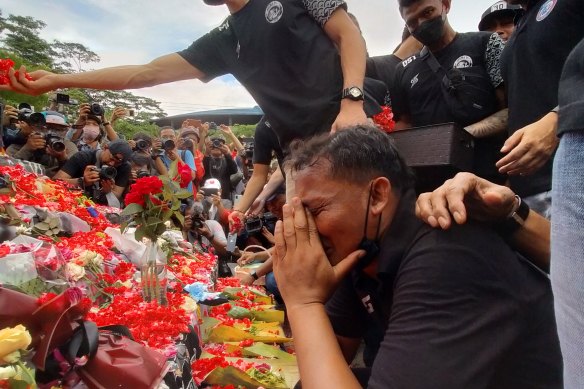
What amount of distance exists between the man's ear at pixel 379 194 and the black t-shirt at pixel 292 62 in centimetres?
78

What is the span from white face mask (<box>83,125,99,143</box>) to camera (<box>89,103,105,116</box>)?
0.19m

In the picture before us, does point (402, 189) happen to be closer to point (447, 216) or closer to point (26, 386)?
point (447, 216)

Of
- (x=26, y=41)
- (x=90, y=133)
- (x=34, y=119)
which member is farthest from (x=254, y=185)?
(x=26, y=41)

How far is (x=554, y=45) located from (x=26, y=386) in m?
1.90

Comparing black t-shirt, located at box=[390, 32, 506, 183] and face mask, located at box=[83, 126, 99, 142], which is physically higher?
black t-shirt, located at box=[390, 32, 506, 183]

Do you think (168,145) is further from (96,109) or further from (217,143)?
(217,143)

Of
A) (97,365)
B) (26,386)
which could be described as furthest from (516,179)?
(26,386)

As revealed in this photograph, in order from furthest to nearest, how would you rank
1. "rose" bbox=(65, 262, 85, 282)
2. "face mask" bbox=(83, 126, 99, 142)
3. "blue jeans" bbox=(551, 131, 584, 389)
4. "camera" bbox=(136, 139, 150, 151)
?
"face mask" bbox=(83, 126, 99, 142) → "camera" bbox=(136, 139, 150, 151) → "rose" bbox=(65, 262, 85, 282) → "blue jeans" bbox=(551, 131, 584, 389)

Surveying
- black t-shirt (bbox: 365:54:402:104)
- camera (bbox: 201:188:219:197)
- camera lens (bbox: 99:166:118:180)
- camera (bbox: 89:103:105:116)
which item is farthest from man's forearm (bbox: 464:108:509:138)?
camera (bbox: 89:103:105:116)

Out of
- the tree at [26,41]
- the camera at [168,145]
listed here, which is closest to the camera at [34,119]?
the camera at [168,145]

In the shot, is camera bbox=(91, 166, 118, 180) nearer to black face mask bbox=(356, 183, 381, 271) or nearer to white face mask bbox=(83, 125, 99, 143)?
white face mask bbox=(83, 125, 99, 143)

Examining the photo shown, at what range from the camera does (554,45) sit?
1682 mm

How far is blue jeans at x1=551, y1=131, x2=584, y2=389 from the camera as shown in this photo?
72 centimetres

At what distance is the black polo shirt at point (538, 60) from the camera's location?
164 cm
